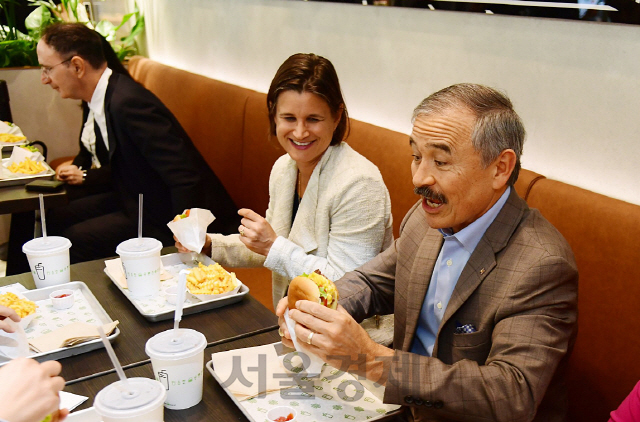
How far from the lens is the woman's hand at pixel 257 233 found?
1.98 metres

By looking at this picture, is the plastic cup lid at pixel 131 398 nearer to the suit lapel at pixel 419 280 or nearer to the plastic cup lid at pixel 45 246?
the suit lapel at pixel 419 280

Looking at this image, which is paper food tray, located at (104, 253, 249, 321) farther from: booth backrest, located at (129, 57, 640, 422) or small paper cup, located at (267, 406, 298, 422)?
booth backrest, located at (129, 57, 640, 422)

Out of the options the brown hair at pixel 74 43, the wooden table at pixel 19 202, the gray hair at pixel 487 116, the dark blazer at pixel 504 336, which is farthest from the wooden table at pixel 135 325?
the brown hair at pixel 74 43

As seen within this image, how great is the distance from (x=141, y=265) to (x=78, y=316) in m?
0.22

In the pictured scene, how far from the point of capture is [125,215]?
3.23 meters

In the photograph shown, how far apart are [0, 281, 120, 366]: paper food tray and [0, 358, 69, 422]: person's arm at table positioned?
14.8 inches

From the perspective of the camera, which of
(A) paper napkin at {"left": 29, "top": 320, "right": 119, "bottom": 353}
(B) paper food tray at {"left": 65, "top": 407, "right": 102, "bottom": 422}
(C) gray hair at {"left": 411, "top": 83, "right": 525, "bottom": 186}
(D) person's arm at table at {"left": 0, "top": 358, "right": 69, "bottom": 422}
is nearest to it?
(D) person's arm at table at {"left": 0, "top": 358, "right": 69, "bottom": 422}

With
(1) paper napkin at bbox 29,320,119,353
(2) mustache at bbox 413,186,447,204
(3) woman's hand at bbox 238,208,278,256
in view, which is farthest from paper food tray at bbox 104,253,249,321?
(2) mustache at bbox 413,186,447,204

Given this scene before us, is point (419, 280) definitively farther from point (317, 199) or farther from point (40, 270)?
point (40, 270)

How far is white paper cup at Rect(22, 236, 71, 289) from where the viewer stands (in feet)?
5.74

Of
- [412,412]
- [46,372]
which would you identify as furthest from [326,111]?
[46,372]

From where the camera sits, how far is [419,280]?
5.03 feet

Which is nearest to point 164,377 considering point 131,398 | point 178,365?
point 178,365

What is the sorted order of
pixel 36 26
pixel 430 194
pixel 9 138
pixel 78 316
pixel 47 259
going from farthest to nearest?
1. pixel 36 26
2. pixel 9 138
3. pixel 47 259
4. pixel 78 316
5. pixel 430 194
